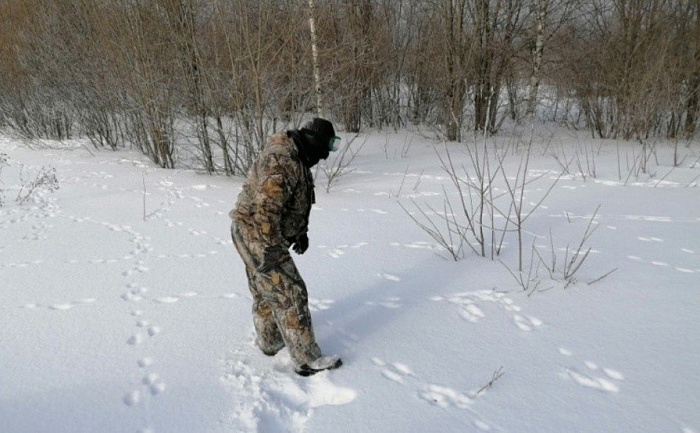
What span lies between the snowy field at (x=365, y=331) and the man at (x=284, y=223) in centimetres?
23

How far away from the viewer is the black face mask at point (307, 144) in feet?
6.81

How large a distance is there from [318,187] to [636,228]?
4.56 meters

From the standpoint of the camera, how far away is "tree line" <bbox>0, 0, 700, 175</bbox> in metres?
7.05

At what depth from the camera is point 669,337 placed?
8.04ft

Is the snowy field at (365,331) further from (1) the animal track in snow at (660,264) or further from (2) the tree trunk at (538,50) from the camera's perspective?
(2) the tree trunk at (538,50)

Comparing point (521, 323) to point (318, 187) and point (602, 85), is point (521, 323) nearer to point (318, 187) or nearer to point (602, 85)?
point (318, 187)

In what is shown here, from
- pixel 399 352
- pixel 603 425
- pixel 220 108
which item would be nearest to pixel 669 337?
pixel 603 425

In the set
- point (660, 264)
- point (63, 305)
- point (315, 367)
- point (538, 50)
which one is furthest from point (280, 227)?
point (538, 50)

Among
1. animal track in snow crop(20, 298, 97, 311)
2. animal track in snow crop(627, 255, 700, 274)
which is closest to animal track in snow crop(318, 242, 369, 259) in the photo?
animal track in snow crop(20, 298, 97, 311)

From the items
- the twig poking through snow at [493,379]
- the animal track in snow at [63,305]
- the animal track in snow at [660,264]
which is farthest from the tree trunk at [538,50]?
the animal track in snow at [63,305]

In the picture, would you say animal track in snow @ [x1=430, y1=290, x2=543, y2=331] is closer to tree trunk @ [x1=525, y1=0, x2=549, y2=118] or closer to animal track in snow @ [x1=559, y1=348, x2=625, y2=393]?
animal track in snow @ [x1=559, y1=348, x2=625, y2=393]

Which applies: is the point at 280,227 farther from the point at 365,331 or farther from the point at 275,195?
the point at 365,331

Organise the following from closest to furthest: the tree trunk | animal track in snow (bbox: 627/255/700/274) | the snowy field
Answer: the snowy field
animal track in snow (bbox: 627/255/700/274)
the tree trunk

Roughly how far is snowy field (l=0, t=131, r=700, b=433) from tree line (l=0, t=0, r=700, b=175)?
3.19m
